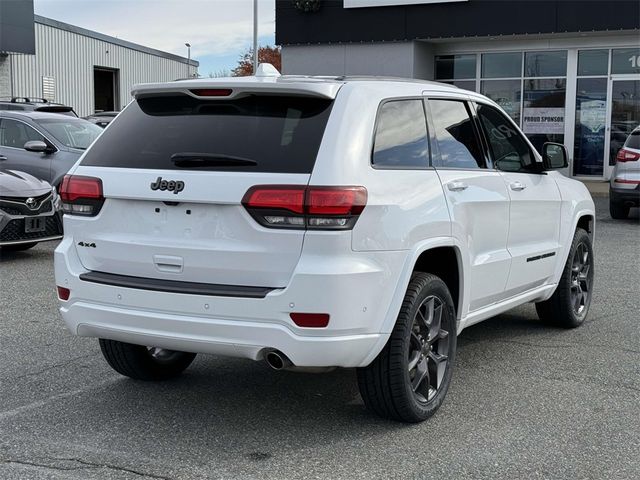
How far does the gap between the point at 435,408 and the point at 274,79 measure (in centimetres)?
195

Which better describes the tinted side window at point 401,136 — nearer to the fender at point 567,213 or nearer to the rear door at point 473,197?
the rear door at point 473,197

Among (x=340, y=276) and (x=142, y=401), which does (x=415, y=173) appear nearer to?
(x=340, y=276)

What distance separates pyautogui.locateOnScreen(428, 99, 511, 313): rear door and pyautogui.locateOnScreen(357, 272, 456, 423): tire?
0.38 meters

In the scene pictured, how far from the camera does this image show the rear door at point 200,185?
3.94 meters

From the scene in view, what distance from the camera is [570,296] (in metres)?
6.53

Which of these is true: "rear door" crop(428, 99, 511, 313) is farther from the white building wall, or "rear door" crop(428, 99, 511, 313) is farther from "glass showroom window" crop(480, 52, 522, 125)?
"glass showroom window" crop(480, 52, 522, 125)

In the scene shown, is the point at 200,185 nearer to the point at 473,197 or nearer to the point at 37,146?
the point at 473,197

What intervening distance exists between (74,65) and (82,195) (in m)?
35.7

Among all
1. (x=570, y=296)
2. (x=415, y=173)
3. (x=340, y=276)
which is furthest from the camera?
(x=570, y=296)

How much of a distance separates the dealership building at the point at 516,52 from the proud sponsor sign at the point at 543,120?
0.03 m

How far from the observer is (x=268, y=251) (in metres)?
3.89

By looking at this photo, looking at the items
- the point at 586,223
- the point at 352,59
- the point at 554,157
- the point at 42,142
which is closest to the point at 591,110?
the point at 352,59

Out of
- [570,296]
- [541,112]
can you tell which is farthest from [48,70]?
[570,296]

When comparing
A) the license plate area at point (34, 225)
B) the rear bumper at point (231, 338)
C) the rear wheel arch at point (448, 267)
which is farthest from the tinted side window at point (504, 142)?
the license plate area at point (34, 225)
